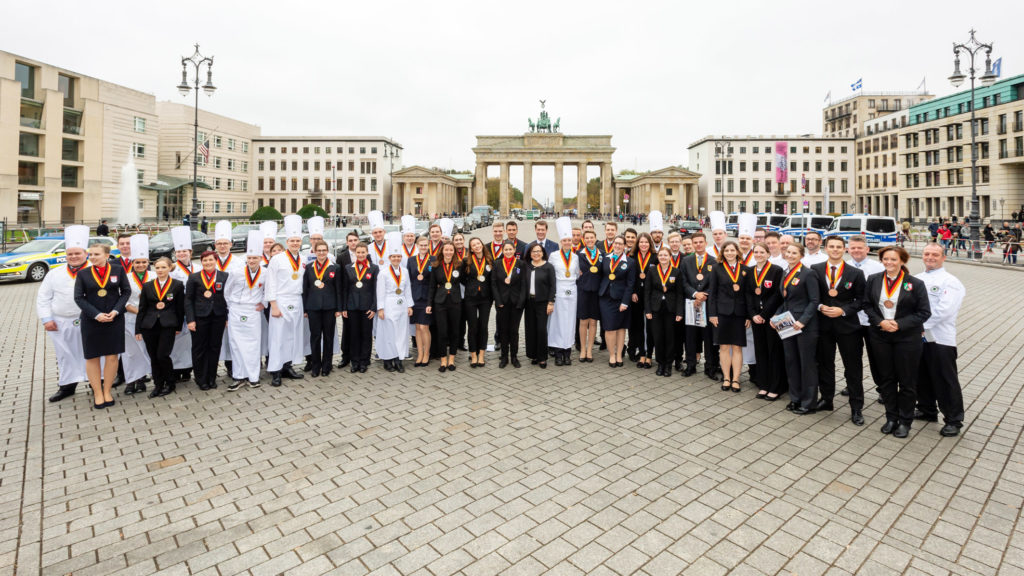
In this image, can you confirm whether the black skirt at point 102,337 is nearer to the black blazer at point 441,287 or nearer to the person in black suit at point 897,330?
the black blazer at point 441,287

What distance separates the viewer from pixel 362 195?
106312 millimetres

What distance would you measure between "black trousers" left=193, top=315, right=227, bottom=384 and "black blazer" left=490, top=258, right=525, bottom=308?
4.05 metres

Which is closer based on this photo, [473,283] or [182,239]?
[182,239]

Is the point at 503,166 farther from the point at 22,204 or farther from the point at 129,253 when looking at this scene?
the point at 129,253

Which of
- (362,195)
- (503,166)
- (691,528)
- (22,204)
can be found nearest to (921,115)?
(503,166)

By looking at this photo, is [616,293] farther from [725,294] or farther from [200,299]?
[200,299]

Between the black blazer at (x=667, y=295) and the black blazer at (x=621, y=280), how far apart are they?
0.37m

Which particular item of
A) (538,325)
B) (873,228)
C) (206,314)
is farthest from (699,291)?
(873,228)

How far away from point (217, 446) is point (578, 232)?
6.64 meters

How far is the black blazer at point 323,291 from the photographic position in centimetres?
862

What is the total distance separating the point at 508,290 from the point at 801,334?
14.1 feet

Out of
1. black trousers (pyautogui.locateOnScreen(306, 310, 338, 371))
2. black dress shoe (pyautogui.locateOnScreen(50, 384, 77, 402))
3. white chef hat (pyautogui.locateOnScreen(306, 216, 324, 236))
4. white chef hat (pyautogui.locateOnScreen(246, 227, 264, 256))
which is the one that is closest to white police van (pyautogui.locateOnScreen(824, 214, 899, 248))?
white chef hat (pyautogui.locateOnScreen(306, 216, 324, 236))

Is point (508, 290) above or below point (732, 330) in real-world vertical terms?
above

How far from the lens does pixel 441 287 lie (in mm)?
9141
